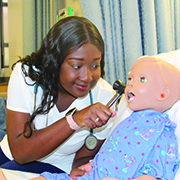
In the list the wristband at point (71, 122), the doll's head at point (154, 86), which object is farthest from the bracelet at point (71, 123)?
the doll's head at point (154, 86)

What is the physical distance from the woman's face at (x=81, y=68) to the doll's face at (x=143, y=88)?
24 centimetres

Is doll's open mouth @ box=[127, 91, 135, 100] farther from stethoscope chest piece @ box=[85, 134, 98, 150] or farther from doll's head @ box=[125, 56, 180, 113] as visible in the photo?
stethoscope chest piece @ box=[85, 134, 98, 150]

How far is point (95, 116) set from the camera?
862 mm

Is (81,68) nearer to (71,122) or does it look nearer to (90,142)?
(71,122)

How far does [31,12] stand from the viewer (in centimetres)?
334

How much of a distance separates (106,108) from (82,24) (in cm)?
47

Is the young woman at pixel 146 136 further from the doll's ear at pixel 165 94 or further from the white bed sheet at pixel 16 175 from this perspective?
the white bed sheet at pixel 16 175

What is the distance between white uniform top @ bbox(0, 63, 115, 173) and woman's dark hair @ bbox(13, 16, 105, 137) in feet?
0.16

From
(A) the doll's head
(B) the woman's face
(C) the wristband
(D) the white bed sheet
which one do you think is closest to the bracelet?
(C) the wristband

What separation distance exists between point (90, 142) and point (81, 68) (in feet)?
1.58

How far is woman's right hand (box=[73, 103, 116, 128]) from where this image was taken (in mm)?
847

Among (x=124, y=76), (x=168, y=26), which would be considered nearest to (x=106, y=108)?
(x=124, y=76)

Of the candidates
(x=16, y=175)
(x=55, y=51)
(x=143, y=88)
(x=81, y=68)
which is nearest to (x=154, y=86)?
(x=143, y=88)

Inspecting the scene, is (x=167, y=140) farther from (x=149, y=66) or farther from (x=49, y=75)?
(x=49, y=75)
